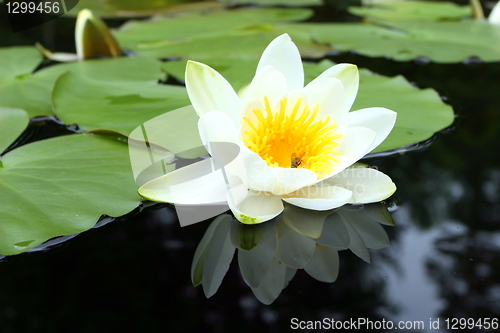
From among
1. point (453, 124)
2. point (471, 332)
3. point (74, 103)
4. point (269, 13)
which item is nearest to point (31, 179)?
point (74, 103)

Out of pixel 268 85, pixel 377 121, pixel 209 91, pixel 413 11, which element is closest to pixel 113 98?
pixel 209 91

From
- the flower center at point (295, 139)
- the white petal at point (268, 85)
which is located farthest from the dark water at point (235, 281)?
the white petal at point (268, 85)

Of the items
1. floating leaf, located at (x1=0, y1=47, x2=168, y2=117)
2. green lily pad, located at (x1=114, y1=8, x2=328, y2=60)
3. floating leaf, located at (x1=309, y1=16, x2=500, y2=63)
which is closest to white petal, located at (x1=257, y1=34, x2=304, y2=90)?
floating leaf, located at (x1=0, y1=47, x2=168, y2=117)

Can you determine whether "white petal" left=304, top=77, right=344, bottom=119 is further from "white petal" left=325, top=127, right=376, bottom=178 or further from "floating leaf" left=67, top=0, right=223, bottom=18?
"floating leaf" left=67, top=0, right=223, bottom=18

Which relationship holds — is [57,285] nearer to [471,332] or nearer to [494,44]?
[471,332]

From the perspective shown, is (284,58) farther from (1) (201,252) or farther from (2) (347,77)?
(1) (201,252)

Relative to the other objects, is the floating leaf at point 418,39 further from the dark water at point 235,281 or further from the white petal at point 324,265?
the white petal at point 324,265
